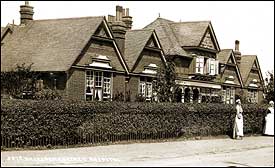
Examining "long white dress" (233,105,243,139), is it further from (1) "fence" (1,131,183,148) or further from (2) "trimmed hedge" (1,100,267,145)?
(1) "fence" (1,131,183,148)

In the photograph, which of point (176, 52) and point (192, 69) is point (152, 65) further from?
point (192, 69)

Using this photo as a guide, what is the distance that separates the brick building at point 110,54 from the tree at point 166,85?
6.10 ft

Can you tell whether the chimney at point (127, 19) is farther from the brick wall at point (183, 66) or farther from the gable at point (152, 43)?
the gable at point (152, 43)

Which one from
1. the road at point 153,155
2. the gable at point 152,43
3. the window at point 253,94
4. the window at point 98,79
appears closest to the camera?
the road at point 153,155

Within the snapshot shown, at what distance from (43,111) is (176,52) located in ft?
78.4

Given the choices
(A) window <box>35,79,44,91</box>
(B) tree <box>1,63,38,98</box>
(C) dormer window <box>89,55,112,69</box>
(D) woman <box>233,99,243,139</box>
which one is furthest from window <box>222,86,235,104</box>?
(B) tree <box>1,63,38,98</box>

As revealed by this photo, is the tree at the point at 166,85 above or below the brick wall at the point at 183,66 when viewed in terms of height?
below

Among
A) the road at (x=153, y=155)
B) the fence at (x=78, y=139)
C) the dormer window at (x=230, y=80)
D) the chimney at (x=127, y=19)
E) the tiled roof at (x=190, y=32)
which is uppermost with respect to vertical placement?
the chimney at (x=127, y=19)

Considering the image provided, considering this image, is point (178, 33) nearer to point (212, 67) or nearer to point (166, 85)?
point (212, 67)

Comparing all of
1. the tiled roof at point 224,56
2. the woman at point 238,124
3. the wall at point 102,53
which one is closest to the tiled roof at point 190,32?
the tiled roof at point 224,56

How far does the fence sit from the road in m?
0.51

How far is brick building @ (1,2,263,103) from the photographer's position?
29.6m

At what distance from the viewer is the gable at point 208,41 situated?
42.2 m

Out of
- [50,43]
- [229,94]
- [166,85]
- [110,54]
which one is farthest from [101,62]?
[229,94]
